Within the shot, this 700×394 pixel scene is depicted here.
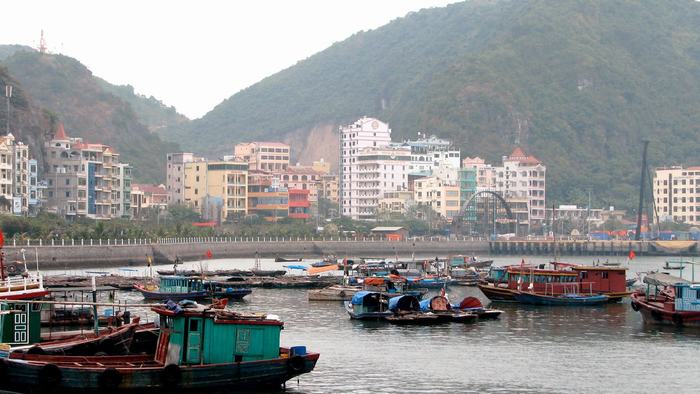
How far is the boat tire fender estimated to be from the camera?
4262cm

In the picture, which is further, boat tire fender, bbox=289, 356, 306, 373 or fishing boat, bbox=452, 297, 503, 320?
fishing boat, bbox=452, 297, 503, 320

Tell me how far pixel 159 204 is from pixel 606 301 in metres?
127

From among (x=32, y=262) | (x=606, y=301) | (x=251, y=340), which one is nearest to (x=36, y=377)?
(x=251, y=340)

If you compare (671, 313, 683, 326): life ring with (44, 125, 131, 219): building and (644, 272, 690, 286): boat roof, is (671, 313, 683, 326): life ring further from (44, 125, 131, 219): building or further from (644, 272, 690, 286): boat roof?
(44, 125, 131, 219): building

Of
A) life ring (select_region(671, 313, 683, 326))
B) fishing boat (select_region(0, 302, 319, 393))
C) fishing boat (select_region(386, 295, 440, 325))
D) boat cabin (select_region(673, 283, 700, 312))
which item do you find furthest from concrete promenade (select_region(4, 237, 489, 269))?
fishing boat (select_region(0, 302, 319, 393))

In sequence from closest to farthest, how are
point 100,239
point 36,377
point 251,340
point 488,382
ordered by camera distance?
point 36,377, point 251,340, point 488,382, point 100,239

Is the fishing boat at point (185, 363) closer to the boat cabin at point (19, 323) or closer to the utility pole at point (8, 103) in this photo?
the boat cabin at point (19, 323)

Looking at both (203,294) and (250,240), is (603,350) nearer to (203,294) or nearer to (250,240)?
(203,294)

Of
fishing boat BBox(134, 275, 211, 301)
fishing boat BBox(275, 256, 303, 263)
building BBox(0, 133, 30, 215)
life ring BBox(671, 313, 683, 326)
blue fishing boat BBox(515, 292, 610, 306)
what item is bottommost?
life ring BBox(671, 313, 683, 326)

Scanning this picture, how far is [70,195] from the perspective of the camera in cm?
15950

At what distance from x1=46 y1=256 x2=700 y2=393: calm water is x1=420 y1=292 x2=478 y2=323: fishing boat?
681mm

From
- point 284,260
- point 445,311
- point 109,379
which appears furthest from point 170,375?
point 284,260

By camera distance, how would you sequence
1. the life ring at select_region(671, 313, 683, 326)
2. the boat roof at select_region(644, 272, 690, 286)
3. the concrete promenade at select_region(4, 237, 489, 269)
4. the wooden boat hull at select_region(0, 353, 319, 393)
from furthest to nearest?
1. the concrete promenade at select_region(4, 237, 489, 269)
2. the boat roof at select_region(644, 272, 690, 286)
3. the life ring at select_region(671, 313, 683, 326)
4. the wooden boat hull at select_region(0, 353, 319, 393)

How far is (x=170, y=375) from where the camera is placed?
40531mm
